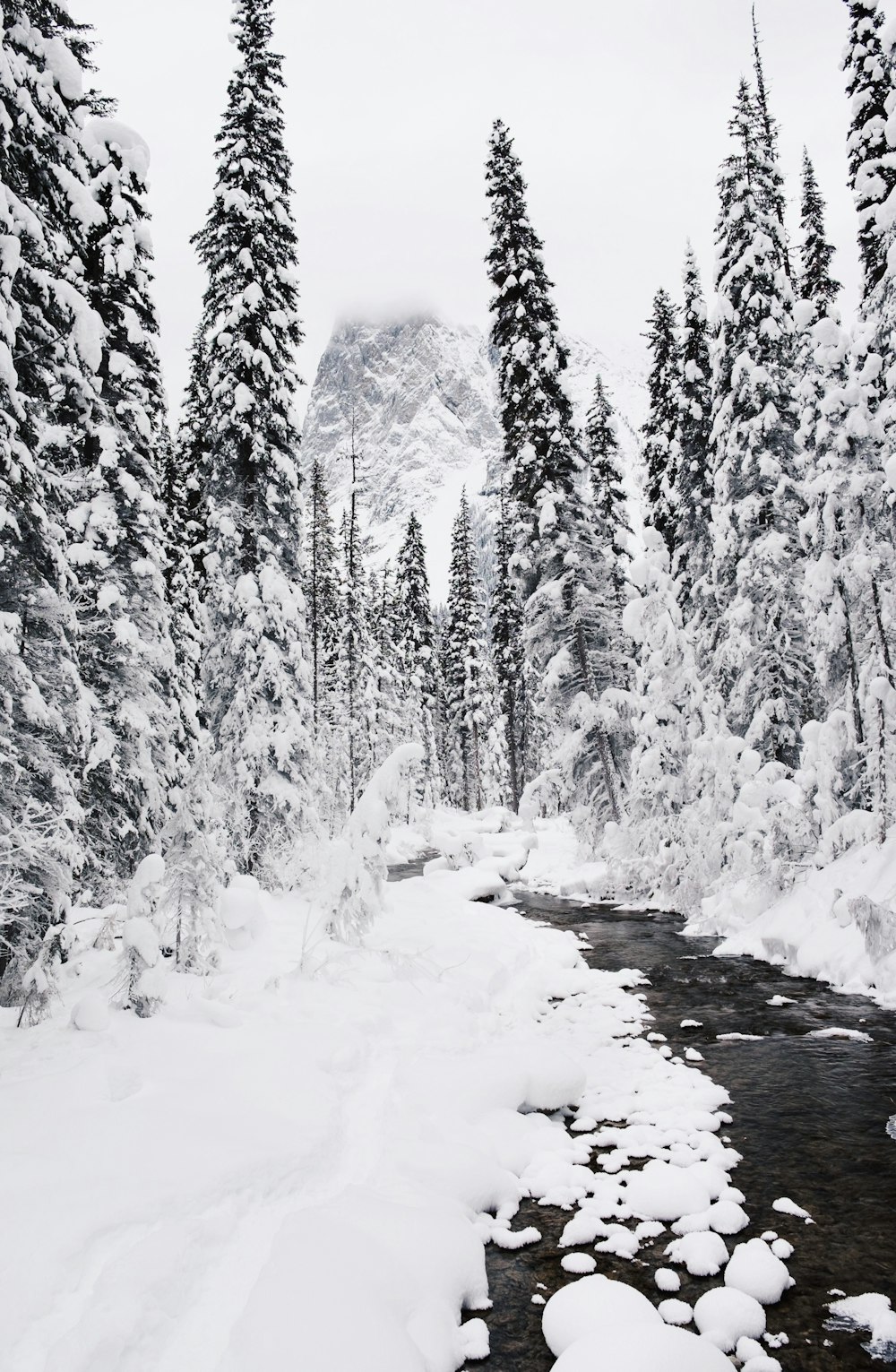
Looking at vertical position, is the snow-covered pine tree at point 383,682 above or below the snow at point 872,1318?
above

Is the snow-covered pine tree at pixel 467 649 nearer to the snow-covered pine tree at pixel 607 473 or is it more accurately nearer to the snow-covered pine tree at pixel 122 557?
the snow-covered pine tree at pixel 607 473

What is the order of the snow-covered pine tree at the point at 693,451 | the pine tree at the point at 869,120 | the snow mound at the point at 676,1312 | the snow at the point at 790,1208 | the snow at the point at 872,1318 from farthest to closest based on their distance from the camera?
the snow-covered pine tree at the point at 693,451, the pine tree at the point at 869,120, the snow at the point at 790,1208, the snow mound at the point at 676,1312, the snow at the point at 872,1318

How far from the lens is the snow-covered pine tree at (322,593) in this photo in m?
36.5

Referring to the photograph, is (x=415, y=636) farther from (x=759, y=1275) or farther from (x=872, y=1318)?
(x=872, y=1318)

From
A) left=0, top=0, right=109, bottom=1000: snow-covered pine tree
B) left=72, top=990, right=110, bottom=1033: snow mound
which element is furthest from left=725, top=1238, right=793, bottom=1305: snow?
left=0, top=0, right=109, bottom=1000: snow-covered pine tree

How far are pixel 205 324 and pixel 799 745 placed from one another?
19.1 meters

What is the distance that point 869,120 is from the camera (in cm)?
1280

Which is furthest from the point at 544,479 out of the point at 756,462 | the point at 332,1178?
the point at 332,1178

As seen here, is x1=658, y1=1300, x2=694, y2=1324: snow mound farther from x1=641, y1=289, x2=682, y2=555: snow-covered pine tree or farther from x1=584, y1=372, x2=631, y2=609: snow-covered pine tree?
x1=584, y1=372, x2=631, y2=609: snow-covered pine tree

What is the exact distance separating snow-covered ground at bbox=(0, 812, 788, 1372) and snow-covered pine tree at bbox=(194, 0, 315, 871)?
7695 millimetres

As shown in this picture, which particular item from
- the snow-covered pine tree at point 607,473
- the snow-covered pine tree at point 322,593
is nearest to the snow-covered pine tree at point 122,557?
the snow-covered pine tree at point 607,473

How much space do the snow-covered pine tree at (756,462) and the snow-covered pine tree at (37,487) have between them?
12817 mm

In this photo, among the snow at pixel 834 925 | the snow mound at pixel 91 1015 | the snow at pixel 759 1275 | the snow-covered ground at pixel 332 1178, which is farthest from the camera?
the snow at pixel 834 925

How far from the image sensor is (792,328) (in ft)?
54.5
